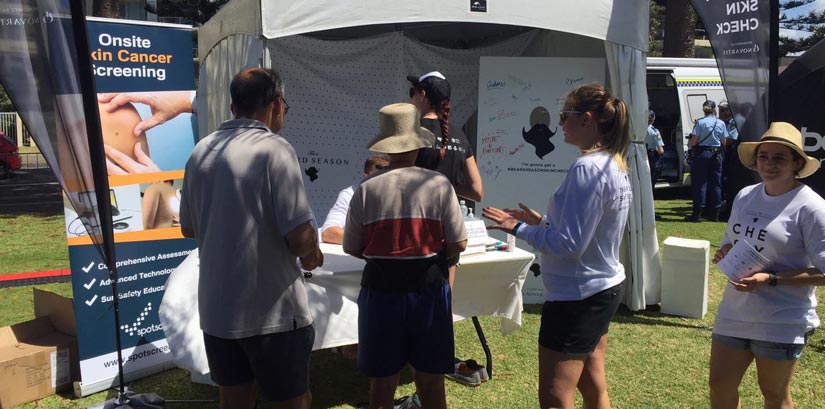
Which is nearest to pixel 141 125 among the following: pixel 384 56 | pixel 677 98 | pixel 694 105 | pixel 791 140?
pixel 384 56

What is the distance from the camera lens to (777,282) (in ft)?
7.80

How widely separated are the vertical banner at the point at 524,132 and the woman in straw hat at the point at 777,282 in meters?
2.93

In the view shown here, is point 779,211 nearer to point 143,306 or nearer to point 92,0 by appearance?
point 143,306

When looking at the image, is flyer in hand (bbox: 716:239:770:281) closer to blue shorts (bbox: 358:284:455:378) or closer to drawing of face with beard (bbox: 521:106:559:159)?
blue shorts (bbox: 358:284:455:378)

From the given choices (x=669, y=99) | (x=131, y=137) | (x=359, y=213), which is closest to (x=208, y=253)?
(x=359, y=213)

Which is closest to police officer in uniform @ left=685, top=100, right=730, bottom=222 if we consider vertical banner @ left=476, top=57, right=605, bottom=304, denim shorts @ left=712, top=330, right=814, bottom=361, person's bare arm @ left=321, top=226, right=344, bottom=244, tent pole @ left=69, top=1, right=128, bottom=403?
vertical banner @ left=476, top=57, right=605, bottom=304

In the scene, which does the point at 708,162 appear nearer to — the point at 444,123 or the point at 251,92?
the point at 444,123

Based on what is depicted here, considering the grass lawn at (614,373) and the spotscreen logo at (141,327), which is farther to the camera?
the spotscreen logo at (141,327)

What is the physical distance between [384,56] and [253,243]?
159 inches

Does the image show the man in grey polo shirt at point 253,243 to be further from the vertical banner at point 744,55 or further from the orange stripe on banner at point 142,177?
the vertical banner at point 744,55

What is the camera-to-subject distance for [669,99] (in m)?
11.6

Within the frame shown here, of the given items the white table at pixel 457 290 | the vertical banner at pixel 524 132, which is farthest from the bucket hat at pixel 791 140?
the vertical banner at pixel 524 132

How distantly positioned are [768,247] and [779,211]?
0.14 m

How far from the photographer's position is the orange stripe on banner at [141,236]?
3.59 m
